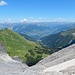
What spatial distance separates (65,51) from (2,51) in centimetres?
1049

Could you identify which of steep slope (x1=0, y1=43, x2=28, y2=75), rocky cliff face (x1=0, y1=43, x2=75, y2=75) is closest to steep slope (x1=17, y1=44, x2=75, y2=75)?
rocky cliff face (x1=0, y1=43, x2=75, y2=75)

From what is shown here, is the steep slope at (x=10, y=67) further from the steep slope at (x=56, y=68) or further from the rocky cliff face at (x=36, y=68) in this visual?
the steep slope at (x=56, y=68)

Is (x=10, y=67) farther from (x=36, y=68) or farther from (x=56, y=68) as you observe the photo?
(x=56, y=68)

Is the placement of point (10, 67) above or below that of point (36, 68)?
below

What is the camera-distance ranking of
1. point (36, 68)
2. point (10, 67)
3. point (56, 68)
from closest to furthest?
1. point (36, 68)
2. point (10, 67)
3. point (56, 68)

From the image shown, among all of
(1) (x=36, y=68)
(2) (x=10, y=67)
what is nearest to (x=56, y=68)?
(1) (x=36, y=68)

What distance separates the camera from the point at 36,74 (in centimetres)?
1886

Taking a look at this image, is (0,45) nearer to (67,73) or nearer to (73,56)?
(73,56)

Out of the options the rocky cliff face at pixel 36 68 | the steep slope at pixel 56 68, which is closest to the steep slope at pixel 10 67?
the rocky cliff face at pixel 36 68

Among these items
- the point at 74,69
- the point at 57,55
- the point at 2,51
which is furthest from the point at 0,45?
the point at 74,69

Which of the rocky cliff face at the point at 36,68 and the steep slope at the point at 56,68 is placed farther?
the steep slope at the point at 56,68

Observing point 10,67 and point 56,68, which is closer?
point 10,67

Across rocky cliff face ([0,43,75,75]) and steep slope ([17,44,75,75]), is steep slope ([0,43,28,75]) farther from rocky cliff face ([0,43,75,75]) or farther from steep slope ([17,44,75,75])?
steep slope ([17,44,75,75])

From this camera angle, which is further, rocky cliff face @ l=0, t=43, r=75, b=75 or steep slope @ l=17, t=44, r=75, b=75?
steep slope @ l=17, t=44, r=75, b=75
